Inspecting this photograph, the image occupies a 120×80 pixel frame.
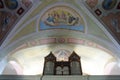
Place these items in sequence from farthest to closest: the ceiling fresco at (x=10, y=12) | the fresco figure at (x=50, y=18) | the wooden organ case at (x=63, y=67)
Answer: the fresco figure at (x=50, y=18) → the ceiling fresco at (x=10, y=12) → the wooden organ case at (x=63, y=67)

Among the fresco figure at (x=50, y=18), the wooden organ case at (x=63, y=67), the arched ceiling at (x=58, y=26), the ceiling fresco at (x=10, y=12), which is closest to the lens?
the wooden organ case at (x=63, y=67)

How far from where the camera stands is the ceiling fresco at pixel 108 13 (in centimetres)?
1205

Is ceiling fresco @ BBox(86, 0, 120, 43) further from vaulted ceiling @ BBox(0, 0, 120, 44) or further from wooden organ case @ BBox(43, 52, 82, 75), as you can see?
wooden organ case @ BBox(43, 52, 82, 75)

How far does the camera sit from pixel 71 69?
1048cm

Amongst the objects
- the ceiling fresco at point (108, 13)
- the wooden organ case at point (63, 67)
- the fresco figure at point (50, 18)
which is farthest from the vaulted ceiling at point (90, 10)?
the wooden organ case at point (63, 67)

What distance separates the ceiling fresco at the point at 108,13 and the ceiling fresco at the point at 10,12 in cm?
377

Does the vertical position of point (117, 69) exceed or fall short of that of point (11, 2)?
it falls short

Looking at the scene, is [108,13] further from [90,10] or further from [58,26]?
[58,26]

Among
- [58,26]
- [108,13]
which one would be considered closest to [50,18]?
[58,26]

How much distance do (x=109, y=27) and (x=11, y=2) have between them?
596 centimetres

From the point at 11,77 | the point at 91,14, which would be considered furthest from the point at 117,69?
the point at 11,77

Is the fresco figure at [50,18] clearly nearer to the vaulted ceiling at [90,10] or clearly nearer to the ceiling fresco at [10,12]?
the vaulted ceiling at [90,10]

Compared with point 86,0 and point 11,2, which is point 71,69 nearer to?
point 86,0

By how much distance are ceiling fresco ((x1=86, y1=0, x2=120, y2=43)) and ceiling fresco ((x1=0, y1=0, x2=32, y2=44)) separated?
12.4 ft
